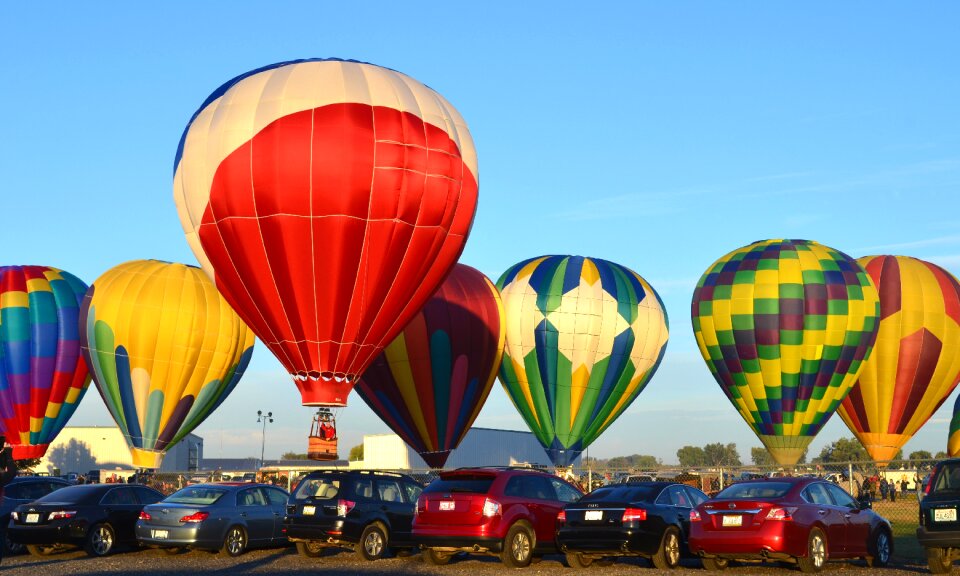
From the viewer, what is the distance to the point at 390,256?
3538 centimetres

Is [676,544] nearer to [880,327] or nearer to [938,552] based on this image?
[938,552]

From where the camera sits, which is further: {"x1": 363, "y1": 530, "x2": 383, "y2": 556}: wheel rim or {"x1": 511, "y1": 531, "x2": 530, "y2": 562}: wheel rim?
{"x1": 363, "y1": 530, "x2": 383, "y2": 556}: wheel rim

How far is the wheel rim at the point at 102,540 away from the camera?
24.8 meters

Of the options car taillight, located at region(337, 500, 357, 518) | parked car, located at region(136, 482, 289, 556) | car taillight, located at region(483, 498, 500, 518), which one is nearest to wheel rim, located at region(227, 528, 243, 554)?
parked car, located at region(136, 482, 289, 556)

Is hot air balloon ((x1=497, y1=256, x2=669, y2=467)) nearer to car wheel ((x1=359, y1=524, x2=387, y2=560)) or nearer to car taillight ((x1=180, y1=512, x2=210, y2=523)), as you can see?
car wheel ((x1=359, y1=524, x2=387, y2=560))

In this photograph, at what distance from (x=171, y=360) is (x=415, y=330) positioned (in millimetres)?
11908

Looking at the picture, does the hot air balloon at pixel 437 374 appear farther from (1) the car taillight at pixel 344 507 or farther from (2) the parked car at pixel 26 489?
(1) the car taillight at pixel 344 507

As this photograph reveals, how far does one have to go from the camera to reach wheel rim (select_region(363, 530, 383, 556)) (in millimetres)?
24109

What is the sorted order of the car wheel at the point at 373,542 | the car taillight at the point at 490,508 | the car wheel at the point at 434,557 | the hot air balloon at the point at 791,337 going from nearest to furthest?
the car taillight at the point at 490,508
the car wheel at the point at 434,557
the car wheel at the point at 373,542
the hot air balloon at the point at 791,337

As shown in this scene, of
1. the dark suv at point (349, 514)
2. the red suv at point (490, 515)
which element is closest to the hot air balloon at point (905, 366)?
the dark suv at point (349, 514)

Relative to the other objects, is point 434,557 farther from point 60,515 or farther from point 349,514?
point 60,515

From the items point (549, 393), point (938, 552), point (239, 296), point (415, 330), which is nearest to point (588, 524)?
point (938, 552)

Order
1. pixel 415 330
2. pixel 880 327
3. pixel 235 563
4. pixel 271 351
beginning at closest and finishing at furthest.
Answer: pixel 235 563
pixel 271 351
pixel 415 330
pixel 880 327

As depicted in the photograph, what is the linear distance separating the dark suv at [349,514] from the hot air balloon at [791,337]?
31240 millimetres
